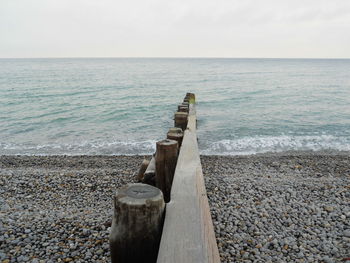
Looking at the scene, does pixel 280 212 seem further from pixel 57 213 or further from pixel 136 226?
pixel 57 213

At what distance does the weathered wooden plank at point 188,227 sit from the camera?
156cm

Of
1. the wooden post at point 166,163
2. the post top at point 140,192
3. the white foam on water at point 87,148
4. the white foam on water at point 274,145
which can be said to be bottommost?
the white foam on water at point 87,148

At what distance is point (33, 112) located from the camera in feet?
56.2

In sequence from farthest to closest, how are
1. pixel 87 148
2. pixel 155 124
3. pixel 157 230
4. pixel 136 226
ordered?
pixel 155 124, pixel 87 148, pixel 157 230, pixel 136 226

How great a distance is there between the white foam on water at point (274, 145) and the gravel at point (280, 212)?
2466 mm

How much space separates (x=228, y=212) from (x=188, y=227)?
2807mm

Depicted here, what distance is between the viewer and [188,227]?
182 cm

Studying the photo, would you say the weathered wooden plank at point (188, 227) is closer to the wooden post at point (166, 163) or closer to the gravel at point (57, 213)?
the wooden post at point (166, 163)

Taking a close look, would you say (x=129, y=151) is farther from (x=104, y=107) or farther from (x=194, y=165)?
(x=104, y=107)

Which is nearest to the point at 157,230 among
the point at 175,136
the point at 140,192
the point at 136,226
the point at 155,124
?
the point at 136,226

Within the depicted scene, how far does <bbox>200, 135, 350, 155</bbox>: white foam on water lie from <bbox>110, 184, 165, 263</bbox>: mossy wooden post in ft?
26.1

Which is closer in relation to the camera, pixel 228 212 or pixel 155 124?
pixel 228 212

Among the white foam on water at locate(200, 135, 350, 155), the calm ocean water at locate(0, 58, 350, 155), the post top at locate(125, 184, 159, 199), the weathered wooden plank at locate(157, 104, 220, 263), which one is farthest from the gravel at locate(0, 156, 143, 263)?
the white foam on water at locate(200, 135, 350, 155)

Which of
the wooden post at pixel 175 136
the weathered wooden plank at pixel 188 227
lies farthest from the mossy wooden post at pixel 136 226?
the wooden post at pixel 175 136
